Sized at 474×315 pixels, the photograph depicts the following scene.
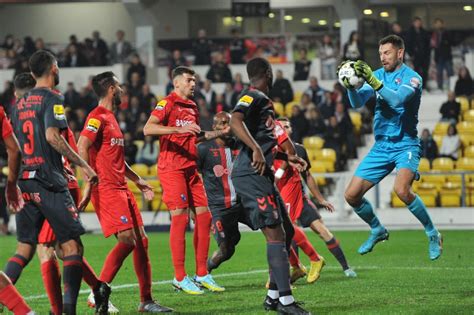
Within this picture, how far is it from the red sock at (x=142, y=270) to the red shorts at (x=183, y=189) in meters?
1.70

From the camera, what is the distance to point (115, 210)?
10.1 meters

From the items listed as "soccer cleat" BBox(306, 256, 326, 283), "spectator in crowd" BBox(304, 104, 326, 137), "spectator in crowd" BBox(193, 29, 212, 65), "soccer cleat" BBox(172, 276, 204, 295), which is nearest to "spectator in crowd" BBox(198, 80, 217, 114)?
"spectator in crowd" BBox(304, 104, 326, 137)

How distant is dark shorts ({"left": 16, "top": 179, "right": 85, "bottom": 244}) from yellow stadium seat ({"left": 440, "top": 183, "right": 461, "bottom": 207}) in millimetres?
15189

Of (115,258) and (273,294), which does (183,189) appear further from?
(273,294)

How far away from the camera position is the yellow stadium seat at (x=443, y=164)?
79.6 ft

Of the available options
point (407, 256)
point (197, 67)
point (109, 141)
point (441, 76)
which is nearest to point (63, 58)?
point (197, 67)

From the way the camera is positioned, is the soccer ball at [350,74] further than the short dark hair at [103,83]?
Yes

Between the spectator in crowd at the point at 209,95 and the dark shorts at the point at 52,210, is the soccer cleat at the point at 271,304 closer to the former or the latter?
the dark shorts at the point at 52,210

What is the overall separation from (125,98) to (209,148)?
15377 millimetres

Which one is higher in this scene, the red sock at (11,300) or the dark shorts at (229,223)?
the red sock at (11,300)

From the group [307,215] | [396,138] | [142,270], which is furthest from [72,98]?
[142,270]

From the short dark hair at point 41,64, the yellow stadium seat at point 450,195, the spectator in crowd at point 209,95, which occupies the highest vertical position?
the short dark hair at point 41,64

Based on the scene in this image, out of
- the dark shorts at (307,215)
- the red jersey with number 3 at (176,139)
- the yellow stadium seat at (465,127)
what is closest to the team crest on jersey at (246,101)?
the red jersey with number 3 at (176,139)

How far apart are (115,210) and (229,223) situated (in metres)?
2.78
